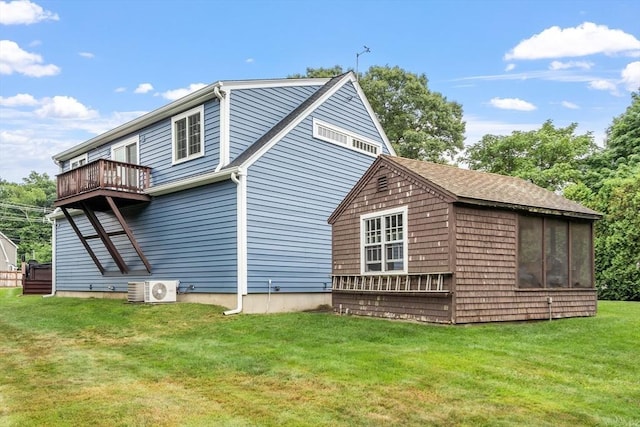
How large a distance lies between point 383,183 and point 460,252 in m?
2.54

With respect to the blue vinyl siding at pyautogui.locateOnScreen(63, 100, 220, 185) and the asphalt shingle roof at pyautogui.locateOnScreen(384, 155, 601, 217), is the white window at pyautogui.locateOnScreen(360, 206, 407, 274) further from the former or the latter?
the blue vinyl siding at pyautogui.locateOnScreen(63, 100, 220, 185)

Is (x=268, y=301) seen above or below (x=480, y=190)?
below

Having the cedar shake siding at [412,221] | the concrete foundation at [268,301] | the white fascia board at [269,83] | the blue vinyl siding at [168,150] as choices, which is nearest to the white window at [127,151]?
the blue vinyl siding at [168,150]

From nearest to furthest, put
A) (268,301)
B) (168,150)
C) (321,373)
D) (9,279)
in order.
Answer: (321,373) < (268,301) < (168,150) < (9,279)

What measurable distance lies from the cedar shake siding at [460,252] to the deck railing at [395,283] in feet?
0.07

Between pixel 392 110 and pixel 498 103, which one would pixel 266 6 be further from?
pixel 498 103

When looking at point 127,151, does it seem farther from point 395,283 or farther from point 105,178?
point 395,283

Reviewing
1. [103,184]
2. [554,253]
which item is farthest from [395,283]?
[103,184]

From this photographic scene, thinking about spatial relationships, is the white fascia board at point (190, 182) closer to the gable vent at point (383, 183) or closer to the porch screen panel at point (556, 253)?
the gable vent at point (383, 183)

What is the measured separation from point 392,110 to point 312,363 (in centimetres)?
2599

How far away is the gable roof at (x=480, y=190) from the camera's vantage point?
10367 mm

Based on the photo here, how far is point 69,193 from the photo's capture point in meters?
16.2

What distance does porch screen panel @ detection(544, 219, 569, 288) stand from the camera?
1141 centimetres

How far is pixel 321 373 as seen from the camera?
263 inches
